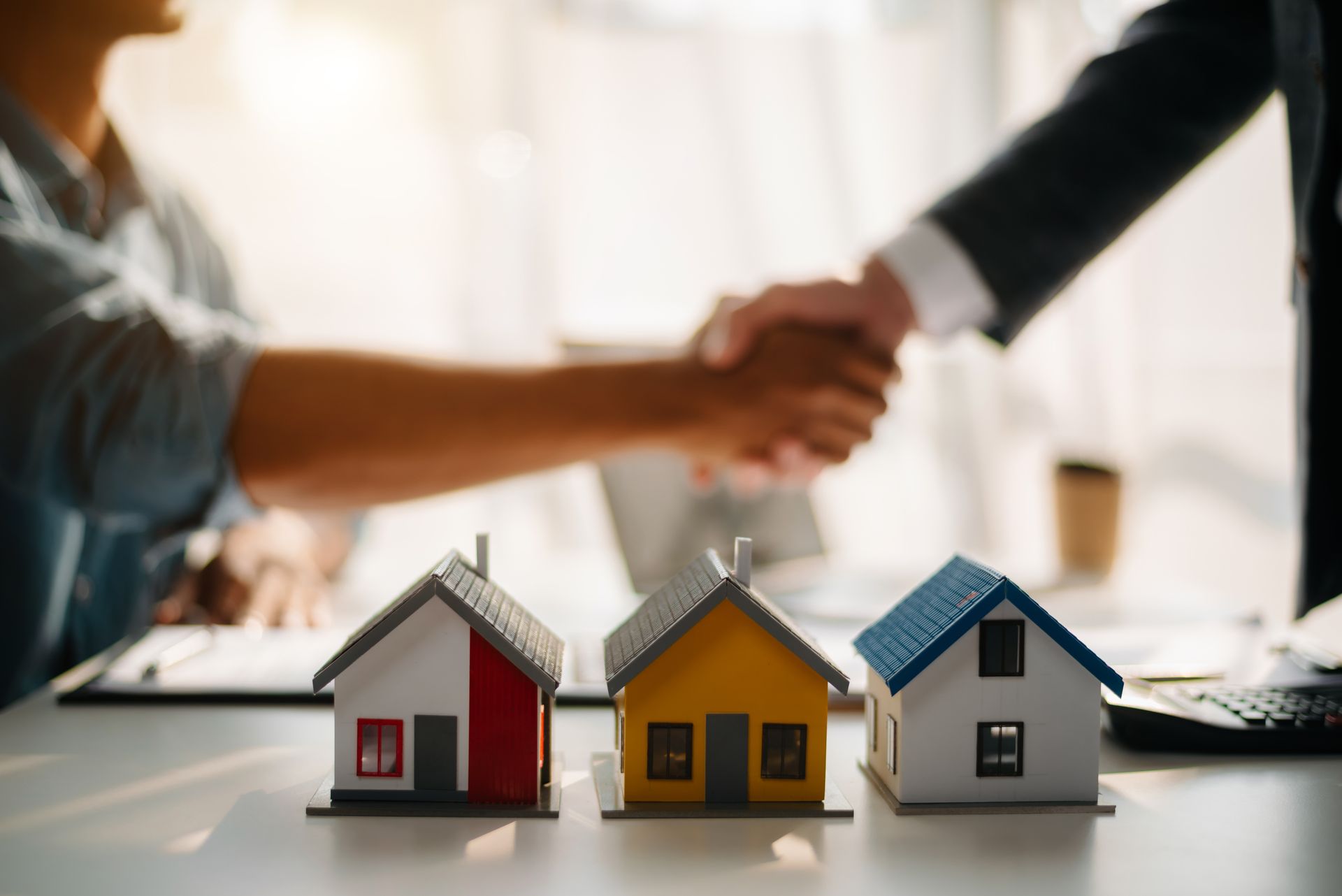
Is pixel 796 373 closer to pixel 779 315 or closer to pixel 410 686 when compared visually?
pixel 779 315

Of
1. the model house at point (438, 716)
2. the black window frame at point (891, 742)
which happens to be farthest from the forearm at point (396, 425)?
the black window frame at point (891, 742)

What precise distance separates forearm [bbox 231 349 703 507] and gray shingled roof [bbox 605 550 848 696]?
405mm

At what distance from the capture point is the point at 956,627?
21.2 inches

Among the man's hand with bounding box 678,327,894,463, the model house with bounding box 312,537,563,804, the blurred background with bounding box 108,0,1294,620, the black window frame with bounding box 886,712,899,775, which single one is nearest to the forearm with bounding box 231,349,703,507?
the man's hand with bounding box 678,327,894,463

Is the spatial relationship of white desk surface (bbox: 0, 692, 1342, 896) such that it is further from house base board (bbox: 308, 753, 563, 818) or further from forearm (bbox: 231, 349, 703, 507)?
forearm (bbox: 231, 349, 703, 507)

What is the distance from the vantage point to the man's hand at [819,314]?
1.18 meters

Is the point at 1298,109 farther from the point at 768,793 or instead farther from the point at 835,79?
the point at 835,79

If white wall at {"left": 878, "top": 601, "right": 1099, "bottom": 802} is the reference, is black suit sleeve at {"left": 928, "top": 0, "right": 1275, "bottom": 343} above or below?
above

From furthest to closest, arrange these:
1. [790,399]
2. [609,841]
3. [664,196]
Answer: [664,196]
[790,399]
[609,841]

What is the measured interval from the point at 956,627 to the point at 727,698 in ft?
0.43

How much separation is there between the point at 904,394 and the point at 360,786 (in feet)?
5.59

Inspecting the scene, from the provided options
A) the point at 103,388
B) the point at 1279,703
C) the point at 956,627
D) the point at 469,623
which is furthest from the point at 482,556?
the point at 1279,703

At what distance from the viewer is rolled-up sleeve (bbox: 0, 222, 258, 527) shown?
80 cm

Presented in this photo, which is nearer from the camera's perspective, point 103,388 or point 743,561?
point 743,561
